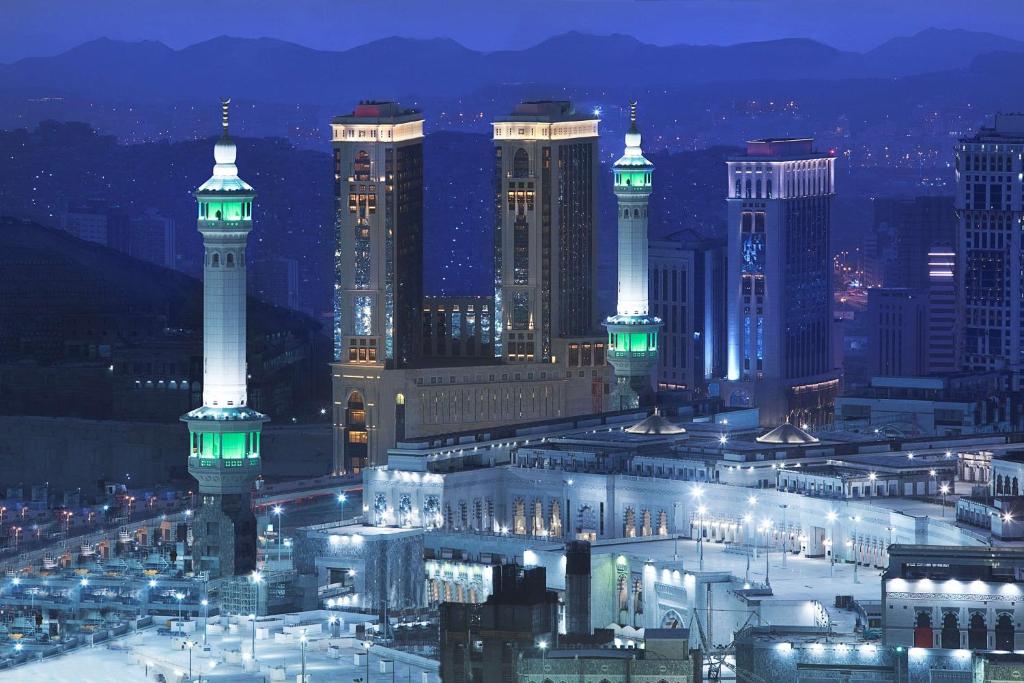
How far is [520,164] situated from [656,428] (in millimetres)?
24361

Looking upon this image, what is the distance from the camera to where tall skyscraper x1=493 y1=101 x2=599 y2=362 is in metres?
176

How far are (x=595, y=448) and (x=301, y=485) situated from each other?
58.5 ft

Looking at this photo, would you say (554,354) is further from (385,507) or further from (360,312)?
(385,507)

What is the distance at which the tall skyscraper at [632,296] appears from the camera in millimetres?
166375

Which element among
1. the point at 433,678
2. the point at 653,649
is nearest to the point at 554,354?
the point at 433,678

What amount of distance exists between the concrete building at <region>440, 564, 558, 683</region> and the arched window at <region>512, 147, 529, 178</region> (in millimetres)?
67438

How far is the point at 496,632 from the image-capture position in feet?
348

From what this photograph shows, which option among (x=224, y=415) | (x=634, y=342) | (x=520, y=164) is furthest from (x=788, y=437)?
(x=520, y=164)

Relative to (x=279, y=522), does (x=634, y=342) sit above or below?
above

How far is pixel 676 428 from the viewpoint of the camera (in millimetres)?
155000

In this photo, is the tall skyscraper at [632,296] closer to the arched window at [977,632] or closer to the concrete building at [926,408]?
the concrete building at [926,408]

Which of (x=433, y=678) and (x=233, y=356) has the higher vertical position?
(x=233, y=356)

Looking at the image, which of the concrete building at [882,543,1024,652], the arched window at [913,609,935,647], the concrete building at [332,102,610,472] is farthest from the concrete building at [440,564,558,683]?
the concrete building at [332,102,610,472]

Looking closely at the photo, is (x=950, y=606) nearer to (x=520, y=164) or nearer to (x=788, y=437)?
(x=788, y=437)
